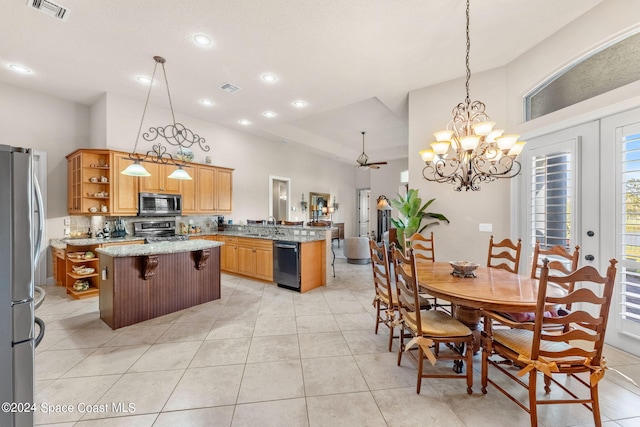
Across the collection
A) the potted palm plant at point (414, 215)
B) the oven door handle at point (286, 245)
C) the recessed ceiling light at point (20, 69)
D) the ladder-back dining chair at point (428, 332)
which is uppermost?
the recessed ceiling light at point (20, 69)

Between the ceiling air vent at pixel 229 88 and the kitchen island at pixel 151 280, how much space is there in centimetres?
267

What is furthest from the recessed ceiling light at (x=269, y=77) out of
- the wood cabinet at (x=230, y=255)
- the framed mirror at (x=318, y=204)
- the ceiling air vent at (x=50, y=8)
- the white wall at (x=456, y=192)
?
the framed mirror at (x=318, y=204)

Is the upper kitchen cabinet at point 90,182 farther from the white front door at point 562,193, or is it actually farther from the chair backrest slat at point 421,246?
the white front door at point 562,193

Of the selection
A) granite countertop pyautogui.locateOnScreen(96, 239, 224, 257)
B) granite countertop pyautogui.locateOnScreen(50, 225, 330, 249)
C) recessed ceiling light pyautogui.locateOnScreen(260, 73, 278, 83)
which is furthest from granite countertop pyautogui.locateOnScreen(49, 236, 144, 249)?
recessed ceiling light pyautogui.locateOnScreen(260, 73, 278, 83)

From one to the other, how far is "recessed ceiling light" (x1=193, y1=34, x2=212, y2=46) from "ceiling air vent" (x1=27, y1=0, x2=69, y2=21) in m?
1.23

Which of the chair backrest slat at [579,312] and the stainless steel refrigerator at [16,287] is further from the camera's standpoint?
the chair backrest slat at [579,312]

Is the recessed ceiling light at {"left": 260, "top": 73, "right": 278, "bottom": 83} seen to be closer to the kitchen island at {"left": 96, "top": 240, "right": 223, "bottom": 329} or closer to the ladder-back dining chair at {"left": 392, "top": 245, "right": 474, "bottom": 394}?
the kitchen island at {"left": 96, "top": 240, "right": 223, "bottom": 329}

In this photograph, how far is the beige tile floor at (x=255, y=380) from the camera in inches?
68.9

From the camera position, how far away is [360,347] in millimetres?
2658

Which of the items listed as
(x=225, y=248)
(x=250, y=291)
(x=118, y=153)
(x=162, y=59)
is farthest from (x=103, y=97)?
(x=250, y=291)

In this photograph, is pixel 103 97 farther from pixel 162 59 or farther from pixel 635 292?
pixel 635 292

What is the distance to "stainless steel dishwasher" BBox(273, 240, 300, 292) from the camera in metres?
4.44

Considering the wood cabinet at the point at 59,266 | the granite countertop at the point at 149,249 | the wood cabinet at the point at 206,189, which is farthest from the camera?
the wood cabinet at the point at 206,189

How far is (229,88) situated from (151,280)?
3309 mm
